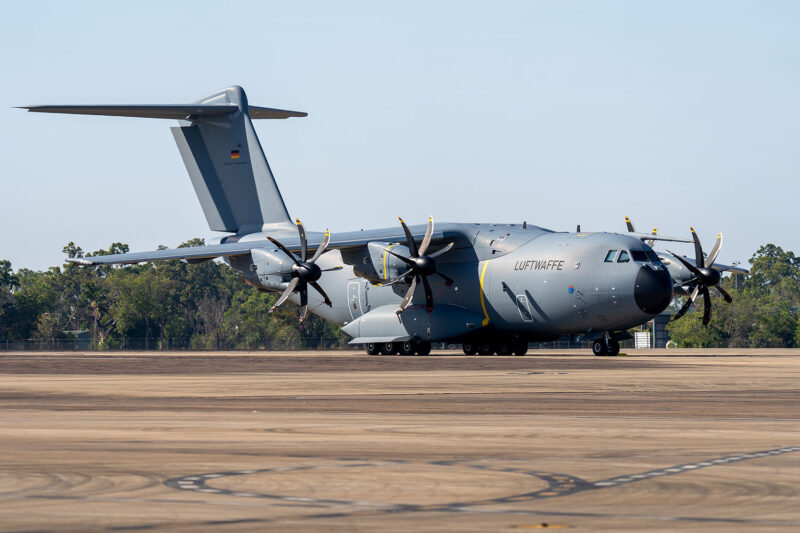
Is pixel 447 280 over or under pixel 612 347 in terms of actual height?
over

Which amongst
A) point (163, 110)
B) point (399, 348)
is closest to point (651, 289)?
point (399, 348)

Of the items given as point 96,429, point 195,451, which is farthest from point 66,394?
point 195,451

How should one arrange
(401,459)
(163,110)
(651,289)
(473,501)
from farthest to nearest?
1. (163,110)
2. (651,289)
3. (401,459)
4. (473,501)

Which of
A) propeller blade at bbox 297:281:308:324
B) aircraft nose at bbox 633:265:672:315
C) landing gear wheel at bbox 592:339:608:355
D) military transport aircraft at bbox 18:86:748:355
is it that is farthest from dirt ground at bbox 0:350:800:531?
landing gear wheel at bbox 592:339:608:355

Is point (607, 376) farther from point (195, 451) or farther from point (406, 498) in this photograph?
point (406, 498)

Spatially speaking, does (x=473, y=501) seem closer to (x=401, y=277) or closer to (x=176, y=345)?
(x=401, y=277)

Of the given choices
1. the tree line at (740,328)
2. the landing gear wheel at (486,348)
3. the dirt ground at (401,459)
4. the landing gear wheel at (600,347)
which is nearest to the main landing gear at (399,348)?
the landing gear wheel at (486,348)

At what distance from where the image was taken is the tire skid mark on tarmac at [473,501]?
934cm

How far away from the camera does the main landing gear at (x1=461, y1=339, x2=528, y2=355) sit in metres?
55.9

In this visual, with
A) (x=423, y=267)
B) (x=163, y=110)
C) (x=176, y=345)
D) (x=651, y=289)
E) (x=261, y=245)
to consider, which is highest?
(x=163, y=110)

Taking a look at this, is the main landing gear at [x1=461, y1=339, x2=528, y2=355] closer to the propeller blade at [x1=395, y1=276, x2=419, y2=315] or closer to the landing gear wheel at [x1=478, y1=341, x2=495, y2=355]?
the landing gear wheel at [x1=478, y1=341, x2=495, y2=355]

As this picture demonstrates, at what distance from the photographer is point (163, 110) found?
5988 centimetres

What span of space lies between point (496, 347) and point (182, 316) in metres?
105

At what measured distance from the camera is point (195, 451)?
44.7 ft
